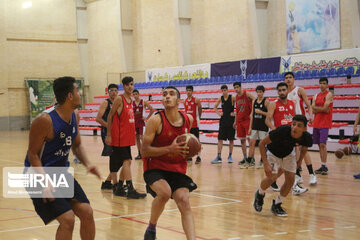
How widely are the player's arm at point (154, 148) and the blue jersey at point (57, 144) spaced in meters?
0.95

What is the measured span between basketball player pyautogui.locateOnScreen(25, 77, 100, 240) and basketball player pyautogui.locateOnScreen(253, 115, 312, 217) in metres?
2.94

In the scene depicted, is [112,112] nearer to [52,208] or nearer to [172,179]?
[172,179]

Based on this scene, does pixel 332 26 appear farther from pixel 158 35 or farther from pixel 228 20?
pixel 158 35

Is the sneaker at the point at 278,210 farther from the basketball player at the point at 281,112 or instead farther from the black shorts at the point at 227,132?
the black shorts at the point at 227,132

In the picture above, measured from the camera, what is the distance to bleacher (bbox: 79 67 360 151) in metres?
15.5

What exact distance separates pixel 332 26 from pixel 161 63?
1141cm

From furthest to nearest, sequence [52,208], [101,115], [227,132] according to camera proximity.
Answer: [227,132]
[101,115]
[52,208]

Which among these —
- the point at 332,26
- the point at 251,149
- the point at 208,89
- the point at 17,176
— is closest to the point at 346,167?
the point at 251,149

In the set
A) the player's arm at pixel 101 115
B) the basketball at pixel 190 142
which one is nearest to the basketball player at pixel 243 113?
the player's arm at pixel 101 115

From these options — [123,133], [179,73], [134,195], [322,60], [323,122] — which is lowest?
[134,195]

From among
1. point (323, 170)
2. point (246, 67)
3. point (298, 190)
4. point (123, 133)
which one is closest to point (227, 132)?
point (323, 170)

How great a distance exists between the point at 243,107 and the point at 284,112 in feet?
11.9

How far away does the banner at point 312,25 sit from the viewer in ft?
61.0

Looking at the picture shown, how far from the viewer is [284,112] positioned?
880cm
